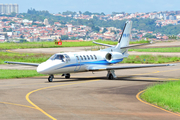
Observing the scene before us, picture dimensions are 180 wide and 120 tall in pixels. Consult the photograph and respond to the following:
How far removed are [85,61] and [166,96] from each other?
12.9m

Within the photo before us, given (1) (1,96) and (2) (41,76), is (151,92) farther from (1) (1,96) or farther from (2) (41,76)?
(2) (41,76)

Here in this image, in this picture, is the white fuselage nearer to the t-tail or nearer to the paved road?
the t-tail

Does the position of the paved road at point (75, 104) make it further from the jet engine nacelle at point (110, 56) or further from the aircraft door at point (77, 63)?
the jet engine nacelle at point (110, 56)

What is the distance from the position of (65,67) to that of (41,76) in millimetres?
6114

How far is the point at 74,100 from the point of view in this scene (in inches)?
787

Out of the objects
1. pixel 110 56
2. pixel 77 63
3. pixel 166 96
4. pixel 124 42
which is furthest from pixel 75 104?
pixel 124 42

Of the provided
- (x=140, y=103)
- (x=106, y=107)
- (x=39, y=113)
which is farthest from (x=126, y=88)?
(x=39, y=113)

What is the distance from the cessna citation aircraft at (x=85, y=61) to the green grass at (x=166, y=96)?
624cm

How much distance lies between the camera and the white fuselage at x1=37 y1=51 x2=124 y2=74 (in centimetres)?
2936

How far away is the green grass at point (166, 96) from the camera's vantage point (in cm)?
1829

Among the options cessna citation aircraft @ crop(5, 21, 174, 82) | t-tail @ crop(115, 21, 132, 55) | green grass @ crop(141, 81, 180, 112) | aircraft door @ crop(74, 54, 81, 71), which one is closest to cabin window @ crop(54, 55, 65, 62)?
cessna citation aircraft @ crop(5, 21, 174, 82)

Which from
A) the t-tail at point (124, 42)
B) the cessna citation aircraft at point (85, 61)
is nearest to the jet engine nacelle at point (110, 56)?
Answer: the cessna citation aircraft at point (85, 61)

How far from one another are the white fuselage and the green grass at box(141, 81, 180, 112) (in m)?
9.23

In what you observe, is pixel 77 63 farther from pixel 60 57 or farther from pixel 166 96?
pixel 166 96
